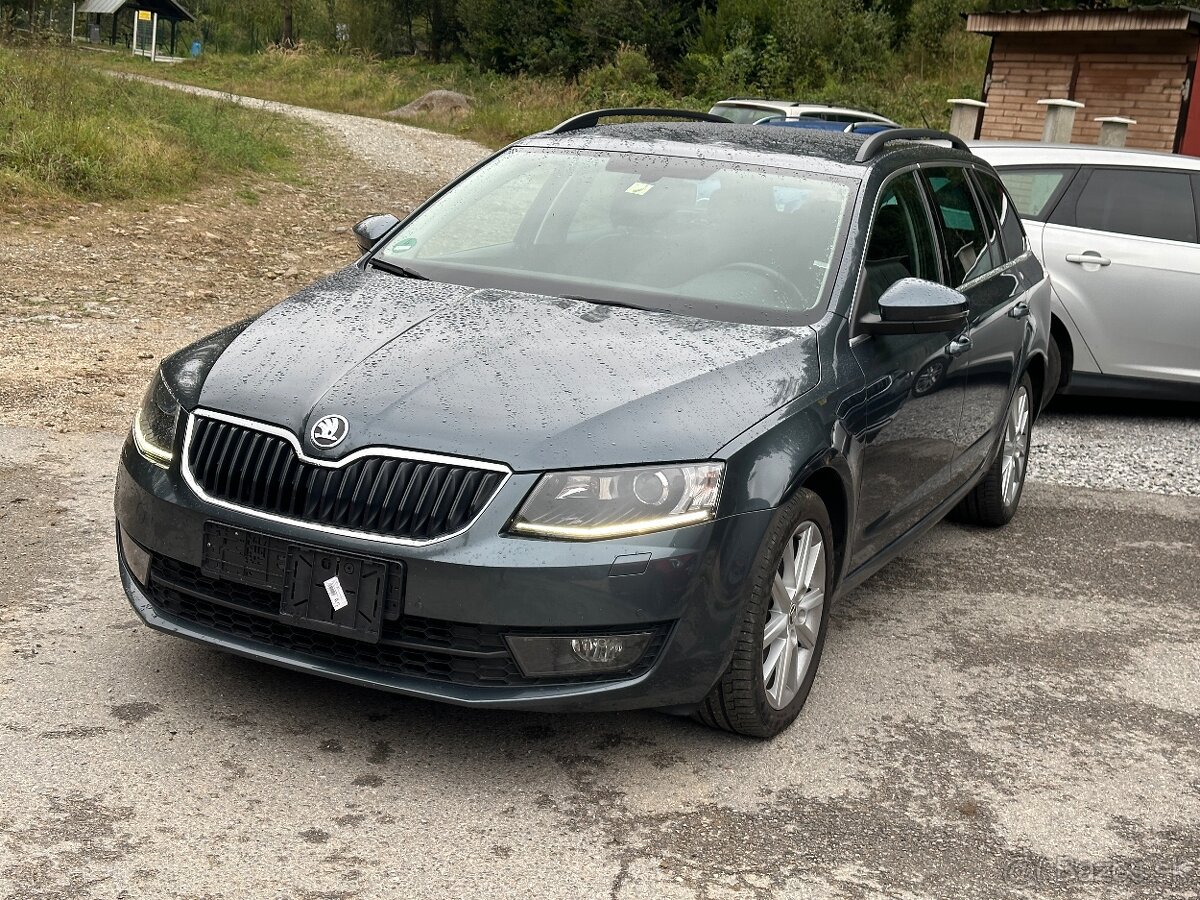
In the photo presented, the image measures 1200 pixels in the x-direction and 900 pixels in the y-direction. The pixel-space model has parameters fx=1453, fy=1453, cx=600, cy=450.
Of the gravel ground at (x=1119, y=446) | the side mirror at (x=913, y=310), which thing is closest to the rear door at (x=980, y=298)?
the side mirror at (x=913, y=310)

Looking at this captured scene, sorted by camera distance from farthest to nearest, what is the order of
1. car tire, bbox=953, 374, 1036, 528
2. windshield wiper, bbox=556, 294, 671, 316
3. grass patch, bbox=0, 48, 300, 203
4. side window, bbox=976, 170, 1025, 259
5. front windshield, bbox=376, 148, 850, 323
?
1. grass patch, bbox=0, 48, 300, 203
2. car tire, bbox=953, 374, 1036, 528
3. side window, bbox=976, 170, 1025, 259
4. front windshield, bbox=376, 148, 850, 323
5. windshield wiper, bbox=556, 294, 671, 316

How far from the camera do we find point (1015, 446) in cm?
655

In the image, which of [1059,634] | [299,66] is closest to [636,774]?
[1059,634]

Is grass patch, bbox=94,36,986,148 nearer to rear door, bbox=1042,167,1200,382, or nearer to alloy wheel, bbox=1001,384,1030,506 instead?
rear door, bbox=1042,167,1200,382

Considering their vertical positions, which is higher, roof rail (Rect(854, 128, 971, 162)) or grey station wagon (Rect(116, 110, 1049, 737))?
→ roof rail (Rect(854, 128, 971, 162))

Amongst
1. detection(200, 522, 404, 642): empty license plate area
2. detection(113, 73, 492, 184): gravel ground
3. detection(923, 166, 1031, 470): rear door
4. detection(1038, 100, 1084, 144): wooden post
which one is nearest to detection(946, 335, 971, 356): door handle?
detection(923, 166, 1031, 470): rear door

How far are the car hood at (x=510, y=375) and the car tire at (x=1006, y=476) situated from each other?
2.40 m

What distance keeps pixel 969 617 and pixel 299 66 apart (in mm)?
40062

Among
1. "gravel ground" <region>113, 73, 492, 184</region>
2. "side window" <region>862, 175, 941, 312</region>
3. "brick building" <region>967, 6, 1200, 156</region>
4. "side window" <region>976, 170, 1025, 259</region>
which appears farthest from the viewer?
"gravel ground" <region>113, 73, 492, 184</region>

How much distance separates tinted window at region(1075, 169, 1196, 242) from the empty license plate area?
21.3 ft

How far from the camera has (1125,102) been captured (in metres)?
21.0

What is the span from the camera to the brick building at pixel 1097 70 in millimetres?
20062

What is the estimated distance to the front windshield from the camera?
14.7 feet

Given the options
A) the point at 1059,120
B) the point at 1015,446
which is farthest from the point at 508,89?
the point at 1015,446
